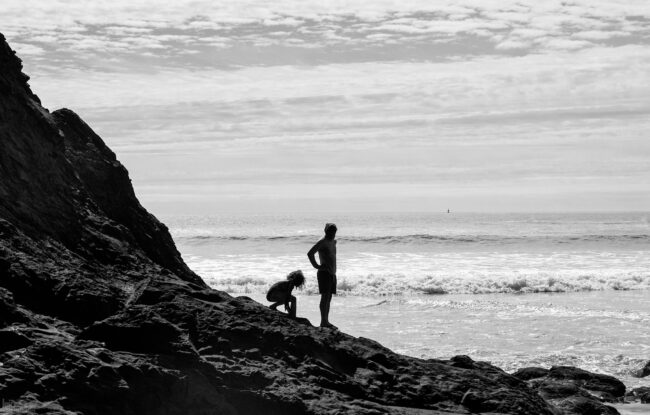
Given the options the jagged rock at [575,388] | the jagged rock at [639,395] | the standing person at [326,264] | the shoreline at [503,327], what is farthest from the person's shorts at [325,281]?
the jagged rock at [639,395]

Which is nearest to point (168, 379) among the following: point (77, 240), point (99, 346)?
point (99, 346)

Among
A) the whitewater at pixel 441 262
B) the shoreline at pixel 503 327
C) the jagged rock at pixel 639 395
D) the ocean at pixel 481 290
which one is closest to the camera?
the jagged rock at pixel 639 395

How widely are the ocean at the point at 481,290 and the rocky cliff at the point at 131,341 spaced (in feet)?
19.5

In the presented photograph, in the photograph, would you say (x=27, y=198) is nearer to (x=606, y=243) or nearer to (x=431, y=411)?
(x=431, y=411)

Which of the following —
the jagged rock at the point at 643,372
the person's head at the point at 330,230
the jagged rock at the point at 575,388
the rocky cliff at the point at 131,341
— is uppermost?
the person's head at the point at 330,230

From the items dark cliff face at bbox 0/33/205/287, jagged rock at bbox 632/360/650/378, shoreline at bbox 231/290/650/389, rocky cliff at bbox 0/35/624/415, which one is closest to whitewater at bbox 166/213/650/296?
shoreline at bbox 231/290/650/389

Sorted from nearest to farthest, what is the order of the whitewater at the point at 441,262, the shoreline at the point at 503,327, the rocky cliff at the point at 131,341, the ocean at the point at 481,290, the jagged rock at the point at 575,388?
the rocky cliff at the point at 131,341
the jagged rock at the point at 575,388
the shoreline at the point at 503,327
the ocean at the point at 481,290
the whitewater at the point at 441,262

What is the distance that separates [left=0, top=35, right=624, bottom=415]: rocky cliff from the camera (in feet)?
20.1

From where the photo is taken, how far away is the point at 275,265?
131ft

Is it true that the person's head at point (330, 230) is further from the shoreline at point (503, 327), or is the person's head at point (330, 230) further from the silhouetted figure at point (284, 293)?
the shoreline at point (503, 327)

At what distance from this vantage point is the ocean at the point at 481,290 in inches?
616

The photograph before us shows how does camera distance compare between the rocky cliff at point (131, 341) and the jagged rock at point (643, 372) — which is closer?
the rocky cliff at point (131, 341)

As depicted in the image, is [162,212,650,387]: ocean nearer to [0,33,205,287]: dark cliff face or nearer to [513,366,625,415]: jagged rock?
[513,366,625,415]: jagged rock

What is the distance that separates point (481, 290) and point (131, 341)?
2288cm
